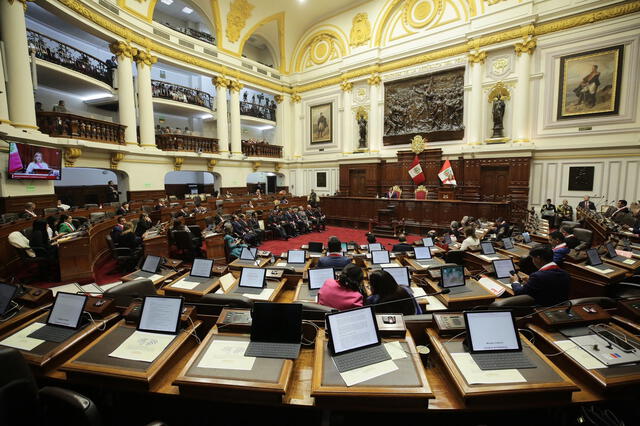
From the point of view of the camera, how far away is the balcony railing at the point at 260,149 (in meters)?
15.9

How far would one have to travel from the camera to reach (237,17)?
14.2 metres

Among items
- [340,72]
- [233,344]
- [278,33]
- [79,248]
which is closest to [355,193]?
[340,72]

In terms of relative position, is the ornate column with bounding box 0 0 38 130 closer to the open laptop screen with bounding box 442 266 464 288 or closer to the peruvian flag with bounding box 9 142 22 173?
the peruvian flag with bounding box 9 142 22 173

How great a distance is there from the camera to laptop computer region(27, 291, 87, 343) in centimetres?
214

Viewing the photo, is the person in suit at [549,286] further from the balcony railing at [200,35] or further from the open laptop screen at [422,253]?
the balcony railing at [200,35]

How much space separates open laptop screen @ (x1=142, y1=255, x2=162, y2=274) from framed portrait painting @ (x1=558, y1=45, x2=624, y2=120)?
13421mm

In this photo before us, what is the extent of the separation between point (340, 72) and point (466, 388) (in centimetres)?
1619

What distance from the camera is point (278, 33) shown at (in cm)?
1658

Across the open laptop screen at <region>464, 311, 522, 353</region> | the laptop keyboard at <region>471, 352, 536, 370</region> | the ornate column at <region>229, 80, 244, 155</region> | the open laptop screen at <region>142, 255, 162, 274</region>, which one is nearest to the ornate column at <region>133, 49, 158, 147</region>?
the ornate column at <region>229, 80, 244, 155</region>

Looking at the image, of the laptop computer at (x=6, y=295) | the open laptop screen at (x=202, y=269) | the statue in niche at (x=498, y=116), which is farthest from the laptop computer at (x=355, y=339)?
the statue in niche at (x=498, y=116)

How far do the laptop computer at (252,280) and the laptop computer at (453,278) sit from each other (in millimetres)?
2039

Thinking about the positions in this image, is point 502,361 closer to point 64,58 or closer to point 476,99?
point 476,99

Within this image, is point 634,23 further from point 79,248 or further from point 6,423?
point 79,248

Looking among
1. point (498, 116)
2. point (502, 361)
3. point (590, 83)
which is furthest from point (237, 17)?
point (502, 361)
